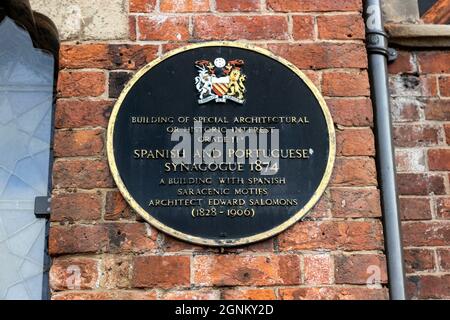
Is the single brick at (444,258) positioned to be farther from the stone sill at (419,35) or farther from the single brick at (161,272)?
the single brick at (161,272)

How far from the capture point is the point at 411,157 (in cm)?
349

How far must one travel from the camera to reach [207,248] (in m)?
3.00

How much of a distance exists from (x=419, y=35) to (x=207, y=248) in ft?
4.69

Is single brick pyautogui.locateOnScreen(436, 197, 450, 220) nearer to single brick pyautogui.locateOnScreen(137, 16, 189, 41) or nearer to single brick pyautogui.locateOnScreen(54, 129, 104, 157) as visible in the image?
single brick pyautogui.locateOnScreen(137, 16, 189, 41)

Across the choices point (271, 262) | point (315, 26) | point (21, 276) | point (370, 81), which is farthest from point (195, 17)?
point (21, 276)

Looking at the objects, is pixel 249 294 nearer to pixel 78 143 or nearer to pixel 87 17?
pixel 78 143

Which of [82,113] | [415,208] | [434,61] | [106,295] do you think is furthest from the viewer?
[434,61]

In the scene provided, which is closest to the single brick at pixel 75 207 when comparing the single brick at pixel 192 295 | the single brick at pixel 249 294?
the single brick at pixel 192 295

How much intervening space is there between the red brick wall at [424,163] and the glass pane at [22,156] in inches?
62.1

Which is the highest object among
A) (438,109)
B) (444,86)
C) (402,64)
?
(402,64)

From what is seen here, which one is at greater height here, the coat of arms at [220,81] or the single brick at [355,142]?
the coat of arms at [220,81]

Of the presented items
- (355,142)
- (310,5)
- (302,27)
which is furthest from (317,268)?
(310,5)

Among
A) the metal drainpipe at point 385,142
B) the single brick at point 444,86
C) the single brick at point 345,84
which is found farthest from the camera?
the single brick at point 444,86

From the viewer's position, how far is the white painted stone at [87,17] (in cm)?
330
